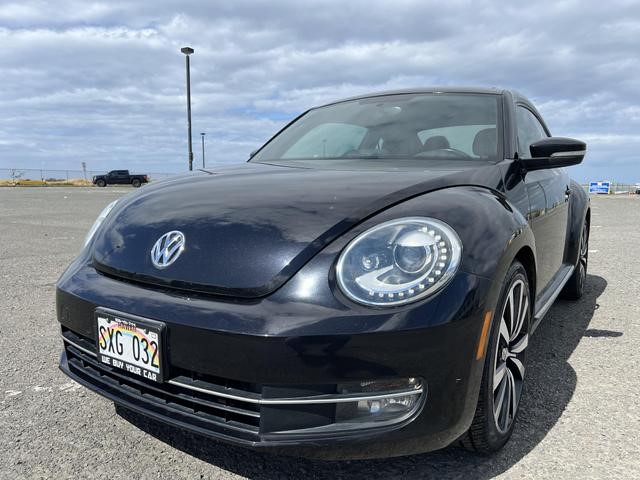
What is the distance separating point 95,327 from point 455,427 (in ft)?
4.06

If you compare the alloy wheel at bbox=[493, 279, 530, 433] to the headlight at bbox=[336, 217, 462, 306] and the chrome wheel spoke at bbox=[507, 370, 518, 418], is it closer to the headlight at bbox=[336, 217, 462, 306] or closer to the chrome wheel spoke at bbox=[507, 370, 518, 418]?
the chrome wheel spoke at bbox=[507, 370, 518, 418]

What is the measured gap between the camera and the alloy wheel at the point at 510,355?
1.94 m

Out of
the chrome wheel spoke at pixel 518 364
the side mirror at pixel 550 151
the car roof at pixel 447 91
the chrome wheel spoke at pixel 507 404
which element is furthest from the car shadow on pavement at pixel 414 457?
the car roof at pixel 447 91

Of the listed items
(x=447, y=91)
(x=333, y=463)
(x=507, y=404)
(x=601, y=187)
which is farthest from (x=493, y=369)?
(x=601, y=187)

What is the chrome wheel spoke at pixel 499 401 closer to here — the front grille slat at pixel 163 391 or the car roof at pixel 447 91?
the front grille slat at pixel 163 391

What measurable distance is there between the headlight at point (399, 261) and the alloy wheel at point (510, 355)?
0.37 metres

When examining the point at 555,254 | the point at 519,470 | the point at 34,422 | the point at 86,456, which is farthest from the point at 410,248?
the point at 555,254

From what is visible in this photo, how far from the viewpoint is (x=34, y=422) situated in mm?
2230

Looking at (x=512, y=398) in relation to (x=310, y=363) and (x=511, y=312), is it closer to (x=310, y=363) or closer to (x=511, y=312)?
(x=511, y=312)

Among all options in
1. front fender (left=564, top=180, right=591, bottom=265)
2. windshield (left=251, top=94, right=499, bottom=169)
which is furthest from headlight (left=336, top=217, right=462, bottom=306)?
front fender (left=564, top=180, right=591, bottom=265)

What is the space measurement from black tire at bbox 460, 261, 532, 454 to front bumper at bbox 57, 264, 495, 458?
0.12 m

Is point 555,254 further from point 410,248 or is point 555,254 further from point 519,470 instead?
point 410,248

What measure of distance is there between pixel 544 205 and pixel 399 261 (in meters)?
1.55

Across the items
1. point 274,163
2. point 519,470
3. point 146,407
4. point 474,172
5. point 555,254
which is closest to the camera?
point 146,407
